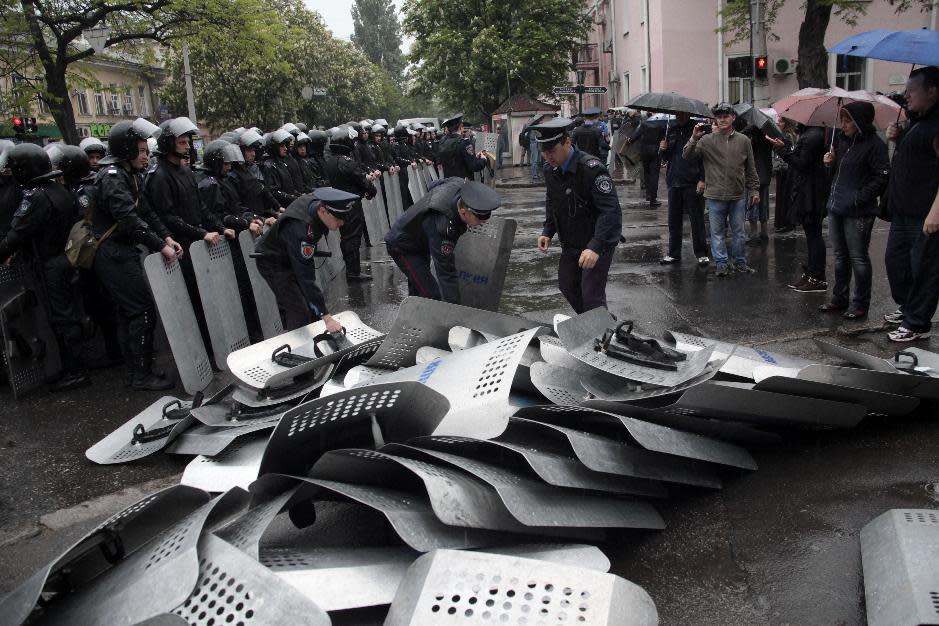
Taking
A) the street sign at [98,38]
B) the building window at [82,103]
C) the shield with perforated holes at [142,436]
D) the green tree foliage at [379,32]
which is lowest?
the shield with perforated holes at [142,436]

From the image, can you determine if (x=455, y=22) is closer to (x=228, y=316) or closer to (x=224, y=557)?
(x=228, y=316)

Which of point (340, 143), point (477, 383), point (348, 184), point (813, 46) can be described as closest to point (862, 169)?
point (477, 383)

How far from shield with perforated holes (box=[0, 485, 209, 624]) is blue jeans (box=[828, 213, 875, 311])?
18.1 ft

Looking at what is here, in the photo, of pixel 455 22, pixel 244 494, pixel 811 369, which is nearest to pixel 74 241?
pixel 244 494

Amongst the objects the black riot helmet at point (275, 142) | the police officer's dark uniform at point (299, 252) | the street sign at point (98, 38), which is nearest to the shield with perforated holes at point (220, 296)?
the police officer's dark uniform at point (299, 252)

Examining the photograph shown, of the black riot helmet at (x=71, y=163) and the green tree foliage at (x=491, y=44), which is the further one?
the green tree foliage at (x=491, y=44)

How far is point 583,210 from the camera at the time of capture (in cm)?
556

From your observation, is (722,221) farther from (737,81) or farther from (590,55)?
(590,55)

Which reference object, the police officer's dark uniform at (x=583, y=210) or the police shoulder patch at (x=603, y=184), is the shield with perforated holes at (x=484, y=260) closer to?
the police officer's dark uniform at (x=583, y=210)

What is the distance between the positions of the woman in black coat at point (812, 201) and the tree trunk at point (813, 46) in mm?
11142

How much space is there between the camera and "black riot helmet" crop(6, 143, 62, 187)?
18.7ft

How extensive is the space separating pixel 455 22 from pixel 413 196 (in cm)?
2191

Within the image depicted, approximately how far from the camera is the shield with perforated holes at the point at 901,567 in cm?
246

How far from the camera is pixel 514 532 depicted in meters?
2.90
